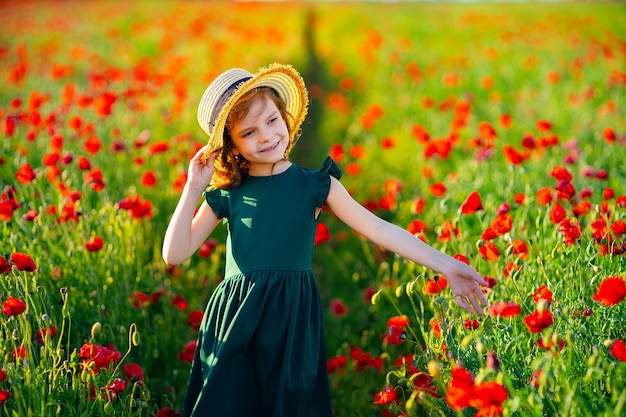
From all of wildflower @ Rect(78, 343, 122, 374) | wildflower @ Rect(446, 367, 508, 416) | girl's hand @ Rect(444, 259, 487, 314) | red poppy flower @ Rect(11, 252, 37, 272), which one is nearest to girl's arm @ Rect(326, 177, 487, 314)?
girl's hand @ Rect(444, 259, 487, 314)

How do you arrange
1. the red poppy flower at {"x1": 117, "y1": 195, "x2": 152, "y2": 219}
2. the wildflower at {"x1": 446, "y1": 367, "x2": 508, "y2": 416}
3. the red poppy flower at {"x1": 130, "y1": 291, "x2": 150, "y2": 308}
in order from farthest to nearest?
the red poppy flower at {"x1": 117, "y1": 195, "x2": 152, "y2": 219}
the red poppy flower at {"x1": 130, "y1": 291, "x2": 150, "y2": 308}
the wildflower at {"x1": 446, "y1": 367, "x2": 508, "y2": 416}

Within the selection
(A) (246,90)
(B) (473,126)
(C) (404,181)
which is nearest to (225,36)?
(B) (473,126)

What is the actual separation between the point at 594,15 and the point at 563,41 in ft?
15.2

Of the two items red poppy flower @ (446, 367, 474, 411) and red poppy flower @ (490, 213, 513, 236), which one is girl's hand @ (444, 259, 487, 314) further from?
red poppy flower @ (446, 367, 474, 411)

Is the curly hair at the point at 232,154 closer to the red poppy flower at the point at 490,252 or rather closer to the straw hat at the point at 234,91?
the straw hat at the point at 234,91

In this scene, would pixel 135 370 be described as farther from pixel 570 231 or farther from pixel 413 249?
pixel 570 231

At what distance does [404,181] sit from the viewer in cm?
498

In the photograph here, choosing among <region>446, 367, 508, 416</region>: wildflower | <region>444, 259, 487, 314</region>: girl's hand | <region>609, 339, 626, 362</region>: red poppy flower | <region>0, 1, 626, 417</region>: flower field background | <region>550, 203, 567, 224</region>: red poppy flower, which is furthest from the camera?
<region>550, 203, 567, 224</region>: red poppy flower

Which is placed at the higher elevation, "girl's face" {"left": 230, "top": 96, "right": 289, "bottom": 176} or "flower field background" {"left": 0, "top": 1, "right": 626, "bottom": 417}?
"girl's face" {"left": 230, "top": 96, "right": 289, "bottom": 176}

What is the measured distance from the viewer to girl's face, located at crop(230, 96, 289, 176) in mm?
2303

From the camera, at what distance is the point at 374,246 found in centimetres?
428

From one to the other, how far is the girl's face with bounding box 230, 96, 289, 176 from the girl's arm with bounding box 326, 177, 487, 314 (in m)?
0.23

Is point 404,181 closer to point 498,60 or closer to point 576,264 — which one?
point 576,264

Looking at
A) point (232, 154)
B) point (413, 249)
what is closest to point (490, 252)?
point (413, 249)
